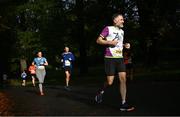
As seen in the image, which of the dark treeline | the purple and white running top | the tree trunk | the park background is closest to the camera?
the purple and white running top

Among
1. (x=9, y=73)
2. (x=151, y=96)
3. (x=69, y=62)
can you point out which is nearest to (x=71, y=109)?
(x=151, y=96)

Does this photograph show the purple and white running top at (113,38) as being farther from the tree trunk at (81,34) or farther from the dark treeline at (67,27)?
the tree trunk at (81,34)

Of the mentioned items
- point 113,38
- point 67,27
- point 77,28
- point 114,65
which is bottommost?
point 114,65

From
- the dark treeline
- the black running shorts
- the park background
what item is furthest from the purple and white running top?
the dark treeline

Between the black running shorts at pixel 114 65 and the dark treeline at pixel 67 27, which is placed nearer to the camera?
the black running shorts at pixel 114 65

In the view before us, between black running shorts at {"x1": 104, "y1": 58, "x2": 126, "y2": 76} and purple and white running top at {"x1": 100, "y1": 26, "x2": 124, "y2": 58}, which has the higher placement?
purple and white running top at {"x1": 100, "y1": 26, "x2": 124, "y2": 58}

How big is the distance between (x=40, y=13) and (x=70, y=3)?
10.1ft

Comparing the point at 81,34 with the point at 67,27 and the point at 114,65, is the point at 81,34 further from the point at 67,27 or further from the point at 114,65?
the point at 114,65

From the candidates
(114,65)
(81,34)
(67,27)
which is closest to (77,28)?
(81,34)

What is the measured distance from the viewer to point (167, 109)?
12203 mm

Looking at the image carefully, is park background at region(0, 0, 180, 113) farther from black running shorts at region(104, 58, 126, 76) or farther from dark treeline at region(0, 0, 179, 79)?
black running shorts at region(104, 58, 126, 76)

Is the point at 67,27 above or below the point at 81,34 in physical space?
above

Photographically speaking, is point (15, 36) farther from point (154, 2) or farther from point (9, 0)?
point (154, 2)

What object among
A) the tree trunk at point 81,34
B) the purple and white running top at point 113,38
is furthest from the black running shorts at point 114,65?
the tree trunk at point 81,34
